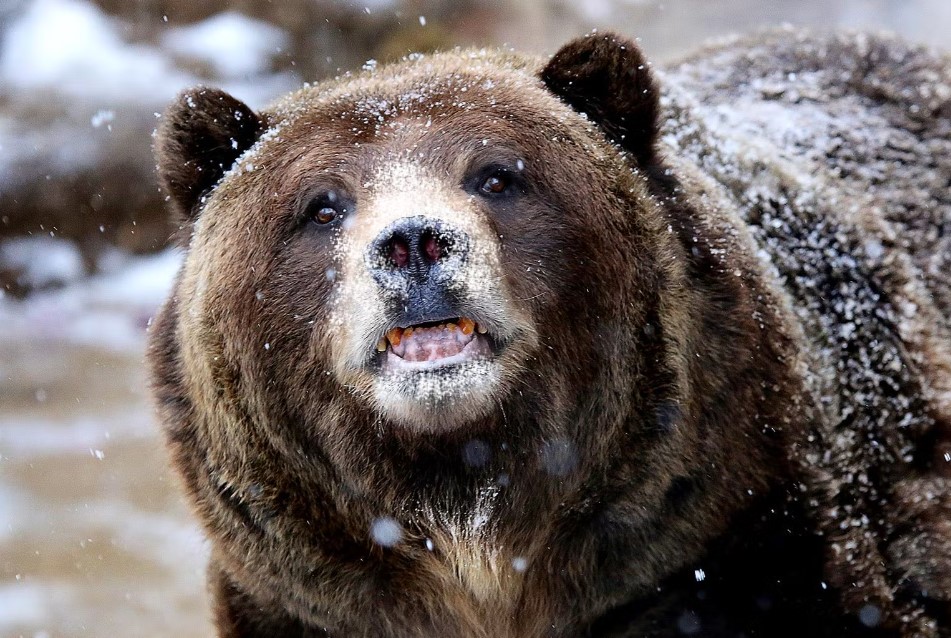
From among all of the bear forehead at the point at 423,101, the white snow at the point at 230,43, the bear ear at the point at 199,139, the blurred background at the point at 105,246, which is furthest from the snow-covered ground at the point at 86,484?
the white snow at the point at 230,43

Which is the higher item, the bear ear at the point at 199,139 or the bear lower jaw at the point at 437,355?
the bear ear at the point at 199,139

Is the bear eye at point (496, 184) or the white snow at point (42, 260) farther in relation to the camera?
the white snow at point (42, 260)

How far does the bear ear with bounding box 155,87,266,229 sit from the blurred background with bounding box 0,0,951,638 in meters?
2.71

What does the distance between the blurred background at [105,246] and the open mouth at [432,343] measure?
3269 mm

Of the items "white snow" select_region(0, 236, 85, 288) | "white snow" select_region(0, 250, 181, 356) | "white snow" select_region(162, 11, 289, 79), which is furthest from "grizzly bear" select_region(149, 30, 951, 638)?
"white snow" select_region(162, 11, 289, 79)

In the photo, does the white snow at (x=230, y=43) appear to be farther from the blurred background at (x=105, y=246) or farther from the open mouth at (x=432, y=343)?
the open mouth at (x=432, y=343)

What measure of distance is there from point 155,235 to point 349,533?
28.8ft

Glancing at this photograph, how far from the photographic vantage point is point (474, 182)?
3.34m

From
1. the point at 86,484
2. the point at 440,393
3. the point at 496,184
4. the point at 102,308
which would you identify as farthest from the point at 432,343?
the point at 102,308

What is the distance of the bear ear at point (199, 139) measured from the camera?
3676mm

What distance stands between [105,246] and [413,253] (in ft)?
30.5

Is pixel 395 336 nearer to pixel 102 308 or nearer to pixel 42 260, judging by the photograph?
pixel 102 308

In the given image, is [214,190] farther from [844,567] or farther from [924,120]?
[924,120]

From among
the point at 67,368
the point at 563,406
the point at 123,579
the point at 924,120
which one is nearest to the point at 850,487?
the point at 563,406
